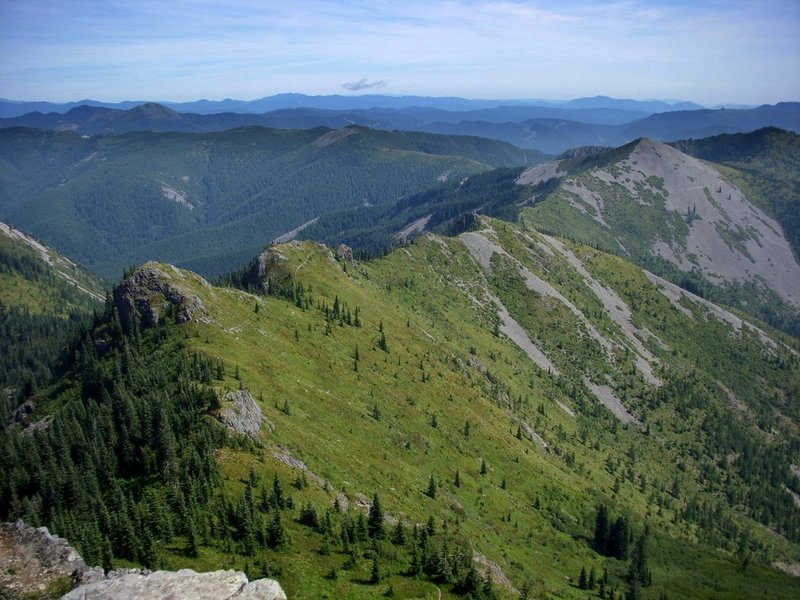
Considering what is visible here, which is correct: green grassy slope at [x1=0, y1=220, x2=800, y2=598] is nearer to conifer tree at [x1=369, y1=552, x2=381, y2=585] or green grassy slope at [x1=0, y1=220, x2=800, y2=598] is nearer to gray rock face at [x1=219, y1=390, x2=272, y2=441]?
conifer tree at [x1=369, y1=552, x2=381, y2=585]

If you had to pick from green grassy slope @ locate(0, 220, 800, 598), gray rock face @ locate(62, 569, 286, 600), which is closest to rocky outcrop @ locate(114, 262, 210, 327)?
green grassy slope @ locate(0, 220, 800, 598)

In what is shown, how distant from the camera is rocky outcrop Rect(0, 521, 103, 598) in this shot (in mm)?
40562

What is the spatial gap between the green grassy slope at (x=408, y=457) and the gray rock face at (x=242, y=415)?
1503 millimetres

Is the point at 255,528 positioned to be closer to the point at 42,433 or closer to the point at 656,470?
the point at 42,433

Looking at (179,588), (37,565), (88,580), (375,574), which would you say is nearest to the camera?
(179,588)

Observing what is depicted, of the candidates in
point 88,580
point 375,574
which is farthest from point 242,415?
point 88,580

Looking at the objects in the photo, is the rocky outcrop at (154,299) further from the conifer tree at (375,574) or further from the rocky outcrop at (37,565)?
the conifer tree at (375,574)

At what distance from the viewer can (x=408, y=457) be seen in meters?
94.8

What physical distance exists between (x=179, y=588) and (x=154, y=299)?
3027 inches

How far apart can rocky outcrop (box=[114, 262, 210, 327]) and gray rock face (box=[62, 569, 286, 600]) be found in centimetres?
6559

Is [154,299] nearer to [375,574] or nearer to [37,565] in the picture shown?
[37,565]

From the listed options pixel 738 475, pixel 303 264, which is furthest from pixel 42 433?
pixel 738 475

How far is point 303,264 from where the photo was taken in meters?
163

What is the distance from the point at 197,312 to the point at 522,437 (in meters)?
82.7
